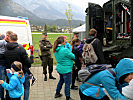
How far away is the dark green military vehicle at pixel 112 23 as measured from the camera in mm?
6316

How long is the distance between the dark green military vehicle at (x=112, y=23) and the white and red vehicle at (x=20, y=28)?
2.46 m

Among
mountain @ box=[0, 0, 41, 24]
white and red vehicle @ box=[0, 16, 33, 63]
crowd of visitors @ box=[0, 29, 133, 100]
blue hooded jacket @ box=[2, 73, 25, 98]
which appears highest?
mountain @ box=[0, 0, 41, 24]

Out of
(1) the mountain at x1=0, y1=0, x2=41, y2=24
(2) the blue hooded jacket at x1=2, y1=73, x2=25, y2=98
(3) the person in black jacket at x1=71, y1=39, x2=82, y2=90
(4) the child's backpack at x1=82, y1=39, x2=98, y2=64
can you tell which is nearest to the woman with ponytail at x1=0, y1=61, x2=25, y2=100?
(2) the blue hooded jacket at x1=2, y1=73, x2=25, y2=98

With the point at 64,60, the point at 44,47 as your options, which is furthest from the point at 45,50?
the point at 64,60

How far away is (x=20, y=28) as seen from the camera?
7117 millimetres

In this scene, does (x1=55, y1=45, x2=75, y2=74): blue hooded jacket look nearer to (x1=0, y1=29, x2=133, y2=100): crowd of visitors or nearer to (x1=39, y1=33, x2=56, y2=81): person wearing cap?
(x1=0, y1=29, x2=133, y2=100): crowd of visitors

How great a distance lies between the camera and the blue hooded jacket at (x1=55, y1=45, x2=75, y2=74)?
15.0ft

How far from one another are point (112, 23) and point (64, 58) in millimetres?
2714

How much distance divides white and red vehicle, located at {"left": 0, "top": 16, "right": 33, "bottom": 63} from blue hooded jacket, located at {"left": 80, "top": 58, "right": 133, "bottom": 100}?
5076mm

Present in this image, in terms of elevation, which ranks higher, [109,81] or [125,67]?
[125,67]

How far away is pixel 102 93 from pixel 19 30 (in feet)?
18.1

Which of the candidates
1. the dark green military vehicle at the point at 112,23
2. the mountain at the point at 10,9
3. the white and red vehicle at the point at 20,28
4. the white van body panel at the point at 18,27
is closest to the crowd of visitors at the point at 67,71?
the white and red vehicle at the point at 20,28

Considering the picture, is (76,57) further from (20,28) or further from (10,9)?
(10,9)

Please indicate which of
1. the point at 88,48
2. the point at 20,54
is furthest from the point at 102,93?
the point at 88,48
